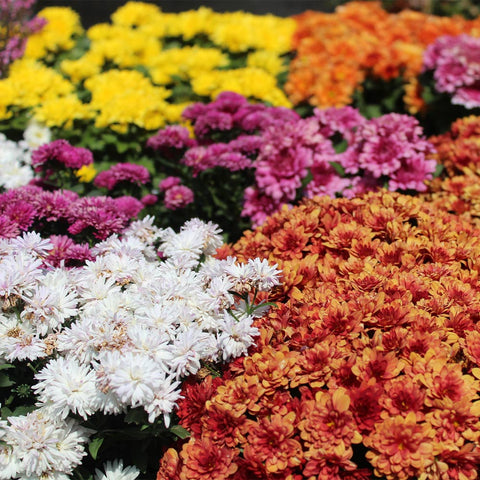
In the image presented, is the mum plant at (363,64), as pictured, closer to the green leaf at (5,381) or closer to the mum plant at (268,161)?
the mum plant at (268,161)

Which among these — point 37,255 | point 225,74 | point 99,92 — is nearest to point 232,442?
point 37,255

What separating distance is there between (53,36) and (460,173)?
4.01m

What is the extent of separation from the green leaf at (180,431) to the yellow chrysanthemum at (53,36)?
457cm

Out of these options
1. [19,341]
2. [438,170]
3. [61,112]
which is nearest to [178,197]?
[61,112]

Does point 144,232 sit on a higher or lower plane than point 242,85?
higher

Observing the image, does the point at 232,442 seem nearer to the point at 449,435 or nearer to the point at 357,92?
the point at 449,435

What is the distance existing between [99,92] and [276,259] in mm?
2509

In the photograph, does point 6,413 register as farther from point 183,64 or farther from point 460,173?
point 183,64

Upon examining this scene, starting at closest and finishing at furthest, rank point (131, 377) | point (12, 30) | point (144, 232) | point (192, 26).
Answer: point (131, 377), point (144, 232), point (12, 30), point (192, 26)

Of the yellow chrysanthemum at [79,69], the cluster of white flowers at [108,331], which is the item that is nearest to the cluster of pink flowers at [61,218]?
the cluster of white flowers at [108,331]

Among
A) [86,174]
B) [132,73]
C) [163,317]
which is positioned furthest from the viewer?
[132,73]

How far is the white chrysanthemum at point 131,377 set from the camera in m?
1.70

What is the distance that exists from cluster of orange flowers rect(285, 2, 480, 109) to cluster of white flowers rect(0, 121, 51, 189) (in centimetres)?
209

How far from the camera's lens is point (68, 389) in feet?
6.06
